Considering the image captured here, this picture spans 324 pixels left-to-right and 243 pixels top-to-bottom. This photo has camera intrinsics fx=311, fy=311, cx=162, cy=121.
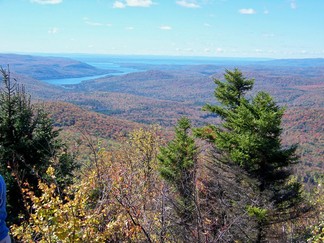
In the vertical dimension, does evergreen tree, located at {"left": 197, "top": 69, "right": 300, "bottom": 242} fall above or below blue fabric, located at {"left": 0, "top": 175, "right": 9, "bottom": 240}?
below

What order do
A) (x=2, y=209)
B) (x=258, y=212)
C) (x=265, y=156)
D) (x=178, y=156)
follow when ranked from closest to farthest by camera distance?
1. (x=2, y=209)
2. (x=258, y=212)
3. (x=265, y=156)
4. (x=178, y=156)

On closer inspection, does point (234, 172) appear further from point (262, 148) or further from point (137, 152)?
point (137, 152)

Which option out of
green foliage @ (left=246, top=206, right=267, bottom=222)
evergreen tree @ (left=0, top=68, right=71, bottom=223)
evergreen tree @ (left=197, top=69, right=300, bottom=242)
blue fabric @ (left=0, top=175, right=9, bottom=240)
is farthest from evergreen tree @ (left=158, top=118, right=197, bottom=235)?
blue fabric @ (left=0, top=175, right=9, bottom=240)

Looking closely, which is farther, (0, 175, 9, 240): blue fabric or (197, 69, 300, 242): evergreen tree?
(197, 69, 300, 242): evergreen tree

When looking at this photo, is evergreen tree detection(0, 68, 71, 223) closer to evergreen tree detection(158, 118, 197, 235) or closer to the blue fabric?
evergreen tree detection(158, 118, 197, 235)

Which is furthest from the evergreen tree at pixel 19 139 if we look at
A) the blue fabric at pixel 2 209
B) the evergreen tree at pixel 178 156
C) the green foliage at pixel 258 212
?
the blue fabric at pixel 2 209

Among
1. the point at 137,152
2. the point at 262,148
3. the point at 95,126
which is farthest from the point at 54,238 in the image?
the point at 95,126

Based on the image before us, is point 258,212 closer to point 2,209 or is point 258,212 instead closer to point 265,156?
point 265,156

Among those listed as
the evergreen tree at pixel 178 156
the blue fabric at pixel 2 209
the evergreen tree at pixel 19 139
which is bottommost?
the evergreen tree at pixel 178 156

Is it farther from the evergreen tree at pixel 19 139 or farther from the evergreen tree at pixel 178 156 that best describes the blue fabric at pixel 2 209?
the evergreen tree at pixel 178 156

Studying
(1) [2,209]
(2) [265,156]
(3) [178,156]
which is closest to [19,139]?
(3) [178,156]

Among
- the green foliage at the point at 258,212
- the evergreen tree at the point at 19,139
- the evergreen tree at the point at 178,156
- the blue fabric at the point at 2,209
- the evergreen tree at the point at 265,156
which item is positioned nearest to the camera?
the blue fabric at the point at 2,209
